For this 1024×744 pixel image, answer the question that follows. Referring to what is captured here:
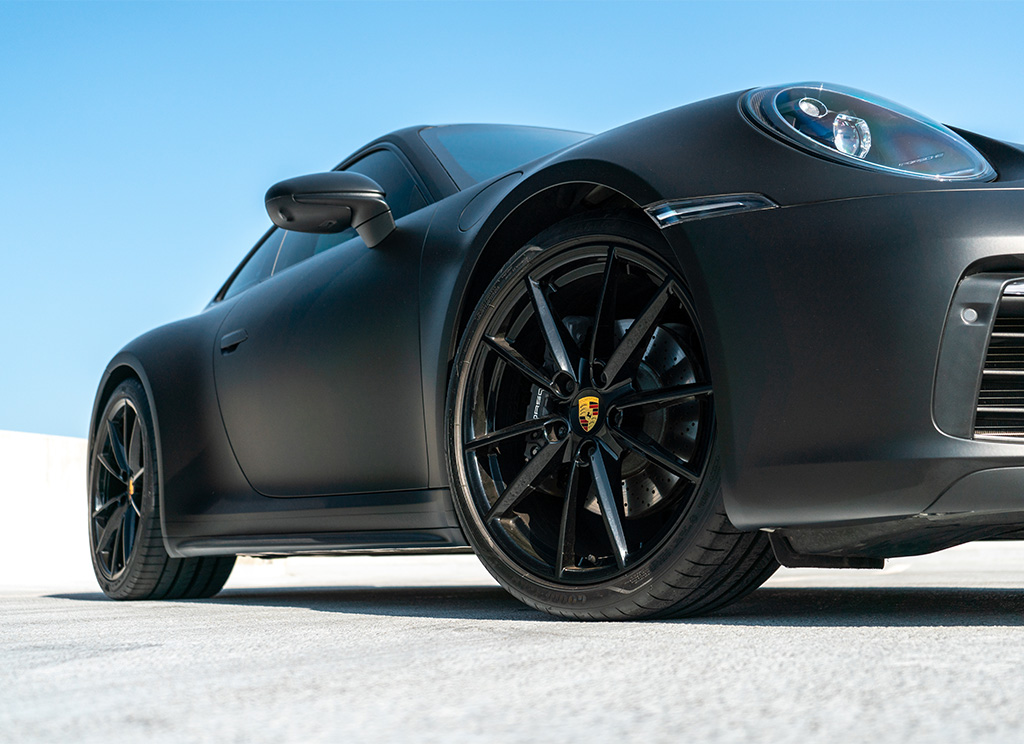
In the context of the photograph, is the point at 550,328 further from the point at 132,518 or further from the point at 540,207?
the point at 132,518

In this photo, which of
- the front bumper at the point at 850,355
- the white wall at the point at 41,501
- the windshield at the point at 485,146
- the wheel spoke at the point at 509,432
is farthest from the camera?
the white wall at the point at 41,501

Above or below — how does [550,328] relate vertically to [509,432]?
above

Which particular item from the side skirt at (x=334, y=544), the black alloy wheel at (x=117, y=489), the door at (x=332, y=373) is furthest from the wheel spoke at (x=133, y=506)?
Result: the door at (x=332, y=373)

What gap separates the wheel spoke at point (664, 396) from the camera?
219 cm

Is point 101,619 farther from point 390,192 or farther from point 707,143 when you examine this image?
point 707,143

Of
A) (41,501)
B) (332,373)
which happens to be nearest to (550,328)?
(332,373)

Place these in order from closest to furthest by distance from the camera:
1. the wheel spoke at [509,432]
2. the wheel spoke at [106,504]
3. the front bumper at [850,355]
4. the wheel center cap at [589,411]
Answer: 1. the front bumper at [850,355]
2. the wheel center cap at [589,411]
3. the wheel spoke at [509,432]
4. the wheel spoke at [106,504]

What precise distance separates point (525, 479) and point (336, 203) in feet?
3.71

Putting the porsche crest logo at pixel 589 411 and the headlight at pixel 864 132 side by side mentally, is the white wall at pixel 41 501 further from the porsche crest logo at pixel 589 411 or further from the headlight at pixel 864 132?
the headlight at pixel 864 132

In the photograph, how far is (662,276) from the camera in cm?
228

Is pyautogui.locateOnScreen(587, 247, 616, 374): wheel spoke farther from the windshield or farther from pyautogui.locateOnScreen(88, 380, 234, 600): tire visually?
pyautogui.locateOnScreen(88, 380, 234, 600): tire

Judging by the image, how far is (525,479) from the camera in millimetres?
2453

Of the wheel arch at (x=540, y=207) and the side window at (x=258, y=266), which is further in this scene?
the side window at (x=258, y=266)

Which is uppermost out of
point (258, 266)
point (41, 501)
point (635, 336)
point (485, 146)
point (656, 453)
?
Result: point (485, 146)
